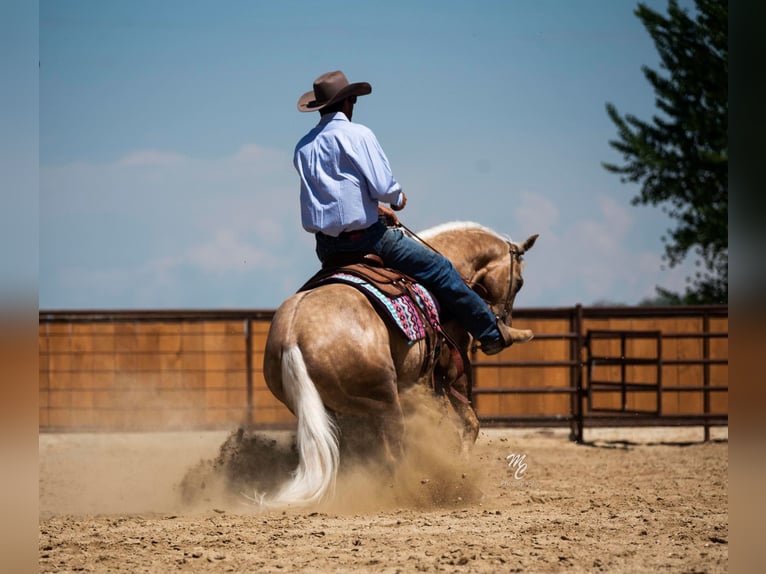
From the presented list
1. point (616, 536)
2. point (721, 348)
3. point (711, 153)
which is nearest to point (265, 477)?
point (616, 536)

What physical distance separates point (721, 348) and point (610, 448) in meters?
2.48

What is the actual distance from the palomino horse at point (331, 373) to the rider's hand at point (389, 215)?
67 cm

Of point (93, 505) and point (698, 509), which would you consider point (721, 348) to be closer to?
point (698, 509)

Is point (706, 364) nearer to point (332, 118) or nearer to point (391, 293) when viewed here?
point (391, 293)

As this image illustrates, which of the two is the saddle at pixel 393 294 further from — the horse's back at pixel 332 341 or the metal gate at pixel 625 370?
the metal gate at pixel 625 370

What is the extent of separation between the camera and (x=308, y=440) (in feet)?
13.9

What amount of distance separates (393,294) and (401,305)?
0.08m

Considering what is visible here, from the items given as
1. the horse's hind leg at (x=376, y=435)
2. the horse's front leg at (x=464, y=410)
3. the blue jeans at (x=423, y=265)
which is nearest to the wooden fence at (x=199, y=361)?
the horse's front leg at (x=464, y=410)

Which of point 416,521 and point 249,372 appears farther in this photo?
point 249,372

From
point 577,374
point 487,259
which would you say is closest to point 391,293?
point 487,259

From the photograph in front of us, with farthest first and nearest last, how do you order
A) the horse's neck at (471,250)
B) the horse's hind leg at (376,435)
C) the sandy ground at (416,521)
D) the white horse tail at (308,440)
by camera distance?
the horse's neck at (471,250) → the horse's hind leg at (376,435) → the white horse tail at (308,440) → the sandy ground at (416,521)

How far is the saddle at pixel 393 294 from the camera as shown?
15.1 feet
